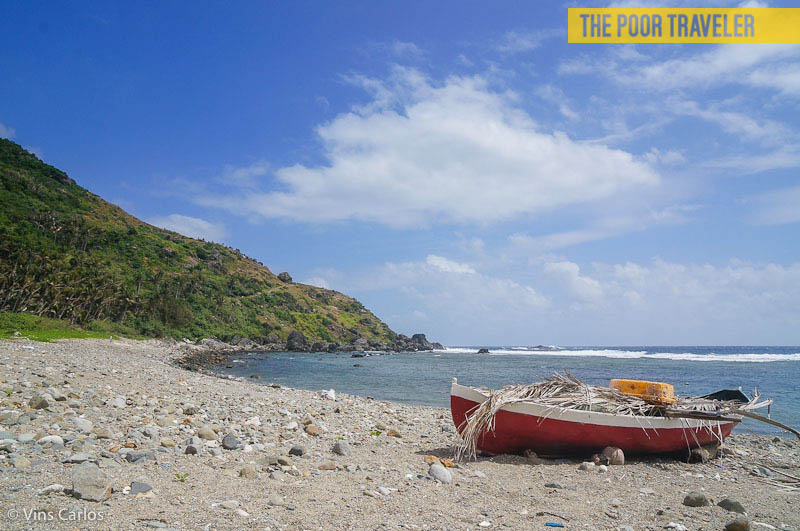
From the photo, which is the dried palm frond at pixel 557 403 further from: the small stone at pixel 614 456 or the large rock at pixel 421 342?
the large rock at pixel 421 342

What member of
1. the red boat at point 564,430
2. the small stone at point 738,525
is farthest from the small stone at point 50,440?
the small stone at point 738,525

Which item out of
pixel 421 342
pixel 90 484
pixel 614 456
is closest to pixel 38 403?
pixel 90 484

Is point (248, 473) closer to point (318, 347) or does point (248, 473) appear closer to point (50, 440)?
point (50, 440)

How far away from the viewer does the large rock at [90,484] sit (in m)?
4.96

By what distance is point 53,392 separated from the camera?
10047 millimetres

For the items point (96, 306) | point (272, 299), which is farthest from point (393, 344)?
point (96, 306)

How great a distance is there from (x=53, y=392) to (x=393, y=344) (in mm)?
112755

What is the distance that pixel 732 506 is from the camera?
23.2 ft

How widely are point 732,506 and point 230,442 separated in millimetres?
8291

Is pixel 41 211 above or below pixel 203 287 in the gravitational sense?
above

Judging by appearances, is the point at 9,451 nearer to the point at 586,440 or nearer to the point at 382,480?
the point at 382,480

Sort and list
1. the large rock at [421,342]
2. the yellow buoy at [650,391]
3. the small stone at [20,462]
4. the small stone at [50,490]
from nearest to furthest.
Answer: the small stone at [50,490]
the small stone at [20,462]
the yellow buoy at [650,391]
the large rock at [421,342]

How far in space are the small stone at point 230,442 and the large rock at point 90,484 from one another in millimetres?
2653

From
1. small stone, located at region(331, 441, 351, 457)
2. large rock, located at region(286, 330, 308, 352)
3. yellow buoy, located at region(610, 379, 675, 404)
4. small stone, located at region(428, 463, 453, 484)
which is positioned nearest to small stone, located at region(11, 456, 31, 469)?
small stone, located at region(331, 441, 351, 457)
